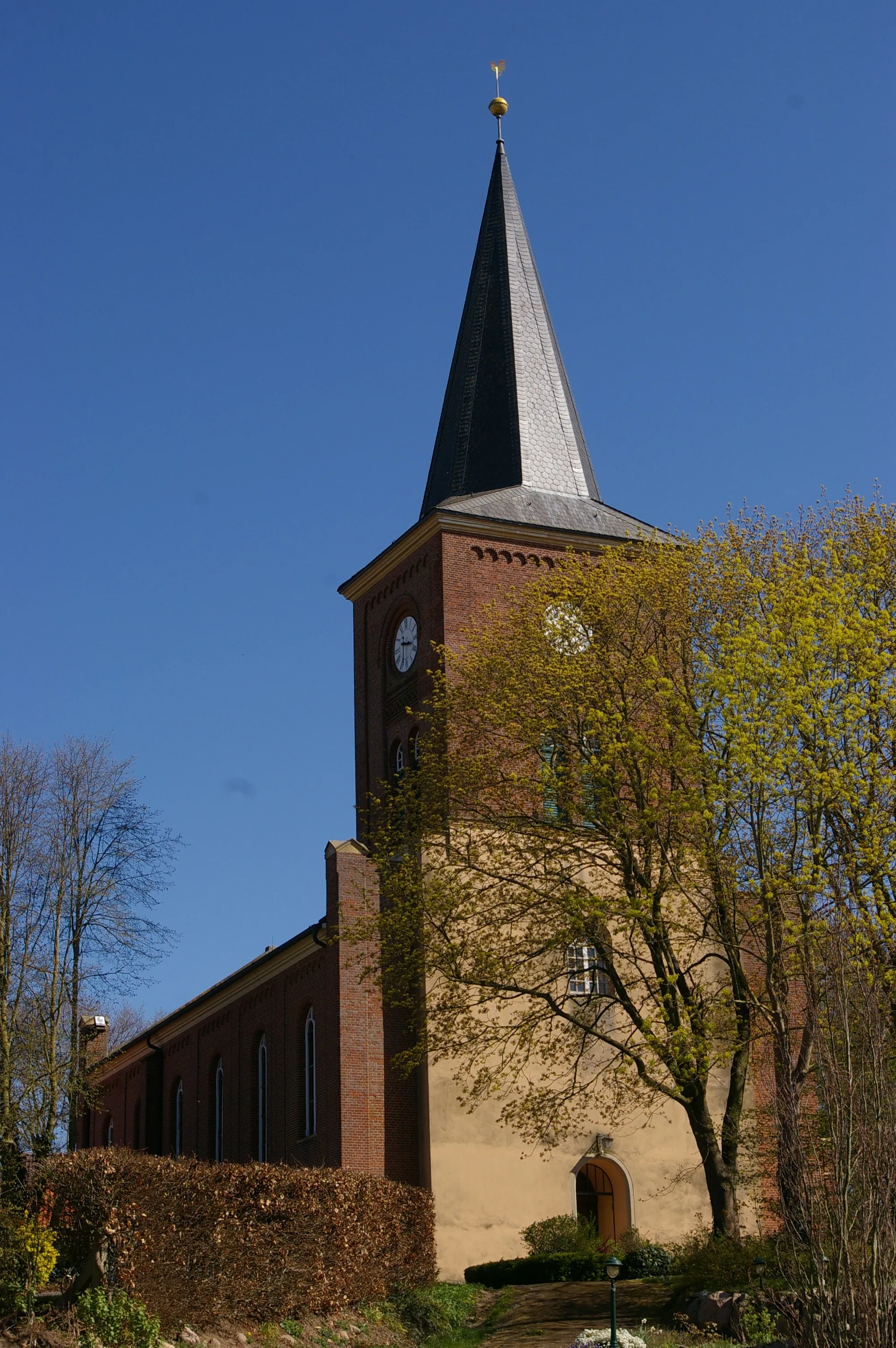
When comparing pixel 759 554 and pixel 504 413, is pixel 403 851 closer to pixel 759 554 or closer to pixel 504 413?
pixel 759 554

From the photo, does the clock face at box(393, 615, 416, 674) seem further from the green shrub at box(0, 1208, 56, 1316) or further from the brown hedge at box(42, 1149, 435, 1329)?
the green shrub at box(0, 1208, 56, 1316)

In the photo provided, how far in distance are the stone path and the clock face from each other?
1533 centimetres

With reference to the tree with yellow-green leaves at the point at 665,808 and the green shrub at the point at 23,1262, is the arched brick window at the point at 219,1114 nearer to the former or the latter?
the tree with yellow-green leaves at the point at 665,808

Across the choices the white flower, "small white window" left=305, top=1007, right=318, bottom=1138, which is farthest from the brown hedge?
"small white window" left=305, top=1007, right=318, bottom=1138

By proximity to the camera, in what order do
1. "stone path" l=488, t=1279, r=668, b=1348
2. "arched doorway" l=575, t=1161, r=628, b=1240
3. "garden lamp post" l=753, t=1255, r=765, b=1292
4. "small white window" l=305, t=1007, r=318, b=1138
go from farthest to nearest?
"small white window" l=305, t=1007, r=318, b=1138, "arched doorway" l=575, t=1161, r=628, b=1240, "stone path" l=488, t=1279, r=668, b=1348, "garden lamp post" l=753, t=1255, r=765, b=1292

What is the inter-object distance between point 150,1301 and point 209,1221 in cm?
187

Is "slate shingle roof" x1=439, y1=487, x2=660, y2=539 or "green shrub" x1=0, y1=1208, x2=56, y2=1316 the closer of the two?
"green shrub" x1=0, y1=1208, x2=56, y2=1316

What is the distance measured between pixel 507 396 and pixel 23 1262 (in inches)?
959

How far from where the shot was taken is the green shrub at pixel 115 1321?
18.7 metres

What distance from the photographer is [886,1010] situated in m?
15.3

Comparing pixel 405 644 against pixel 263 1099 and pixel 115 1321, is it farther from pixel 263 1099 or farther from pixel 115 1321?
pixel 115 1321

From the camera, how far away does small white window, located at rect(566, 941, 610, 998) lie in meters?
25.0

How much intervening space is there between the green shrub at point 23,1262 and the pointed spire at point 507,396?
21.0m

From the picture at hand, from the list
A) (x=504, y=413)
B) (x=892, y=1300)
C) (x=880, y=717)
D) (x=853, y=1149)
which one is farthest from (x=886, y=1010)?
(x=504, y=413)
